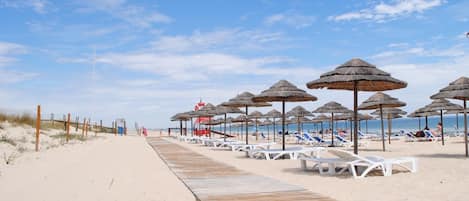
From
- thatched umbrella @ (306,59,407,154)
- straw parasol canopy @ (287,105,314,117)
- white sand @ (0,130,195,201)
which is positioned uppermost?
thatched umbrella @ (306,59,407,154)

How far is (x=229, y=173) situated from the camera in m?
7.51

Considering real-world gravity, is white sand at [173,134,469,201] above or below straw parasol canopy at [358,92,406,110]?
below

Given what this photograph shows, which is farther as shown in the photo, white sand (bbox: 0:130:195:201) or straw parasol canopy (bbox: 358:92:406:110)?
straw parasol canopy (bbox: 358:92:406:110)

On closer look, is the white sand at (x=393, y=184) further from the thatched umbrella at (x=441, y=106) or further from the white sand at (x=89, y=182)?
the thatched umbrella at (x=441, y=106)

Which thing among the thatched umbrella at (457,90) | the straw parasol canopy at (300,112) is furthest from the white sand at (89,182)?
the straw parasol canopy at (300,112)

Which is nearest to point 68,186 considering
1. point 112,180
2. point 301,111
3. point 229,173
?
point 112,180

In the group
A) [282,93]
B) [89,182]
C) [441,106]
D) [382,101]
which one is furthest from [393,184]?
[441,106]

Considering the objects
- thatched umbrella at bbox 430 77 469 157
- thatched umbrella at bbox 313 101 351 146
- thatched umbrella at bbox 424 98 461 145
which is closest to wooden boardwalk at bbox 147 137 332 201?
thatched umbrella at bbox 430 77 469 157

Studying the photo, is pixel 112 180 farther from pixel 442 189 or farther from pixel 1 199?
pixel 442 189

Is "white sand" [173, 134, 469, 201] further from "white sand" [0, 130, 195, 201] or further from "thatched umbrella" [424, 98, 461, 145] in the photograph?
"thatched umbrella" [424, 98, 461, 145]

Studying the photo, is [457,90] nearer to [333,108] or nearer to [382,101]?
[382,101]

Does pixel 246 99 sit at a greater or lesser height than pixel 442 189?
greater

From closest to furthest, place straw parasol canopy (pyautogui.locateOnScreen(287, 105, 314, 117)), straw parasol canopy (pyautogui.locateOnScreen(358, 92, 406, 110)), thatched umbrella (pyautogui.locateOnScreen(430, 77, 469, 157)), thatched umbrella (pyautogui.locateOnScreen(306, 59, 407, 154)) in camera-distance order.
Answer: thatched umbrella (pyautogui.locateOnScreen(306, 59, 407, 154)) → thatched umbrella (pyautogui.locateOnScreen(430, 77, 469, 157)) → straw parasol canopy (pyautogui.locateOnScreen(358, 92, 406, 110)) → straw parasol canopy (pyautogui.locateOnScreen(287, 105, 314, 117))

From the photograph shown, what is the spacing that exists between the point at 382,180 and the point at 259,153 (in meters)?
4.89
